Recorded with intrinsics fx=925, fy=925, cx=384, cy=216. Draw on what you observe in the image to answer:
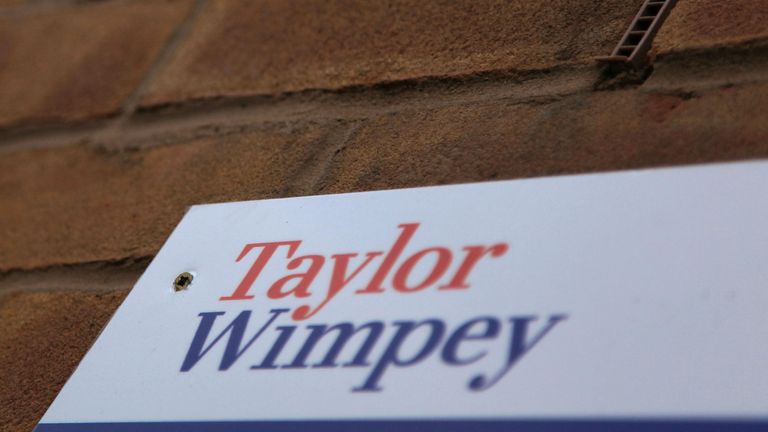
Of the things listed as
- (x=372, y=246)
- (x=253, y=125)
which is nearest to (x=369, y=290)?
(x=372, y=246)

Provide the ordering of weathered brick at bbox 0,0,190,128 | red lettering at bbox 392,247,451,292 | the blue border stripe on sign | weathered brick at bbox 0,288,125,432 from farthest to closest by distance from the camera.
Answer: weathered brick at bbox 0,0,190,128 → weathered brick at bbox 0,288,125,432 → red lettering at bbox 392,247,451,292 → the blue border stripe on sign

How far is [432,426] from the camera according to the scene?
17.6 inches

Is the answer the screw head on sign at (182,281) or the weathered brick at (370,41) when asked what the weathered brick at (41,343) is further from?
the weathered brick at (370,41)

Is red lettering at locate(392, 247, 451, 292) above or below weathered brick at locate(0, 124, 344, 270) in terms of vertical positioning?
below

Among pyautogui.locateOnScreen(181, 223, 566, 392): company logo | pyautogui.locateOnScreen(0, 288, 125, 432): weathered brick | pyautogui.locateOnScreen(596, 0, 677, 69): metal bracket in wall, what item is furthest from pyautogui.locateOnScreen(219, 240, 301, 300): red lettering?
pyautogui.locateOnScreen(596, 0, 677, 69): metal bracket in wall

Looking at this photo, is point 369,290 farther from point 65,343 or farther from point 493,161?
point 65,343

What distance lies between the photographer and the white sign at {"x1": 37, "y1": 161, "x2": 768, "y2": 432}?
42 centimetres

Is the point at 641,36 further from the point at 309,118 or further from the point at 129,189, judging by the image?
the point at 129,189

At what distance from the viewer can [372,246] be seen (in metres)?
0.53

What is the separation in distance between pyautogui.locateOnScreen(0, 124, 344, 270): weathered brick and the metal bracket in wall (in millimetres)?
216

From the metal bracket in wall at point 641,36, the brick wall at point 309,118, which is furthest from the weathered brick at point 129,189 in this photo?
the metal bracket in wall at point 641,36

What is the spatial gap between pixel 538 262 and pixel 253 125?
1.03 feet

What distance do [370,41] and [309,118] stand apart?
0.08 m

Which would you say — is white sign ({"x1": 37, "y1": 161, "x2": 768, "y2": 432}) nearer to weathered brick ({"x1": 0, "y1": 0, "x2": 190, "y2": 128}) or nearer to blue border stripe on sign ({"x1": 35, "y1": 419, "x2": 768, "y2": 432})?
blue border stripe on sign ({"x1": 35, "y1": 419, "x2": 768, "y2": 432})
